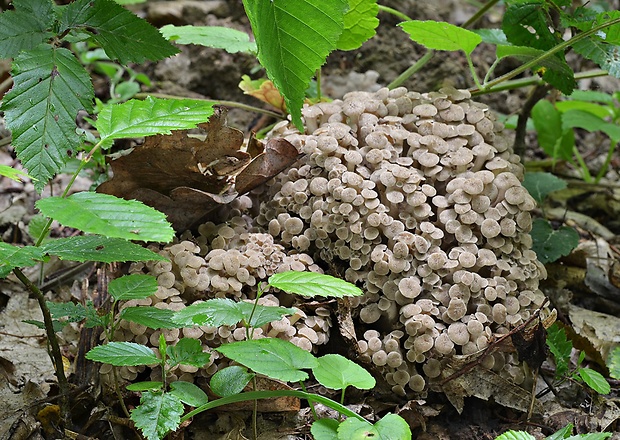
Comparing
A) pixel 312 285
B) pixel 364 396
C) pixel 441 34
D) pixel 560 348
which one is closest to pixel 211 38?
pixel 441 34

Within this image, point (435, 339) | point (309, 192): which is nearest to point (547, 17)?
point (309, 192)

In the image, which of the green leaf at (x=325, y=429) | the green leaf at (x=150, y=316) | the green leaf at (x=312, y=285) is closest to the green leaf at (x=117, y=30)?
the green leaf at (x=150, y=316)

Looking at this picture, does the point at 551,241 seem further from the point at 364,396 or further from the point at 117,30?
the point at 117,30

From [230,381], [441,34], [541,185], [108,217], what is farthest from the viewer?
[541,185]

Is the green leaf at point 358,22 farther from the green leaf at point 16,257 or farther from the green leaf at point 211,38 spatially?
the green leaf at point 16,257

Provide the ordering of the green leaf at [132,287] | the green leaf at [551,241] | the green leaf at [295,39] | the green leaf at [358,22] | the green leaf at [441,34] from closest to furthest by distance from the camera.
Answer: the green leaf at [295,39]
the green leaf at [132,287]
the green leaf at [441,34]
the green leaf at [358,22]
the green leaf at [551,241]

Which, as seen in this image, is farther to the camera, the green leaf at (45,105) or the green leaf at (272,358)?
the green leaf at (45,105)

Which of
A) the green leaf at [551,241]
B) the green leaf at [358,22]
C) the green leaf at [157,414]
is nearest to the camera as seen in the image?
the green leaf at [157,414]
